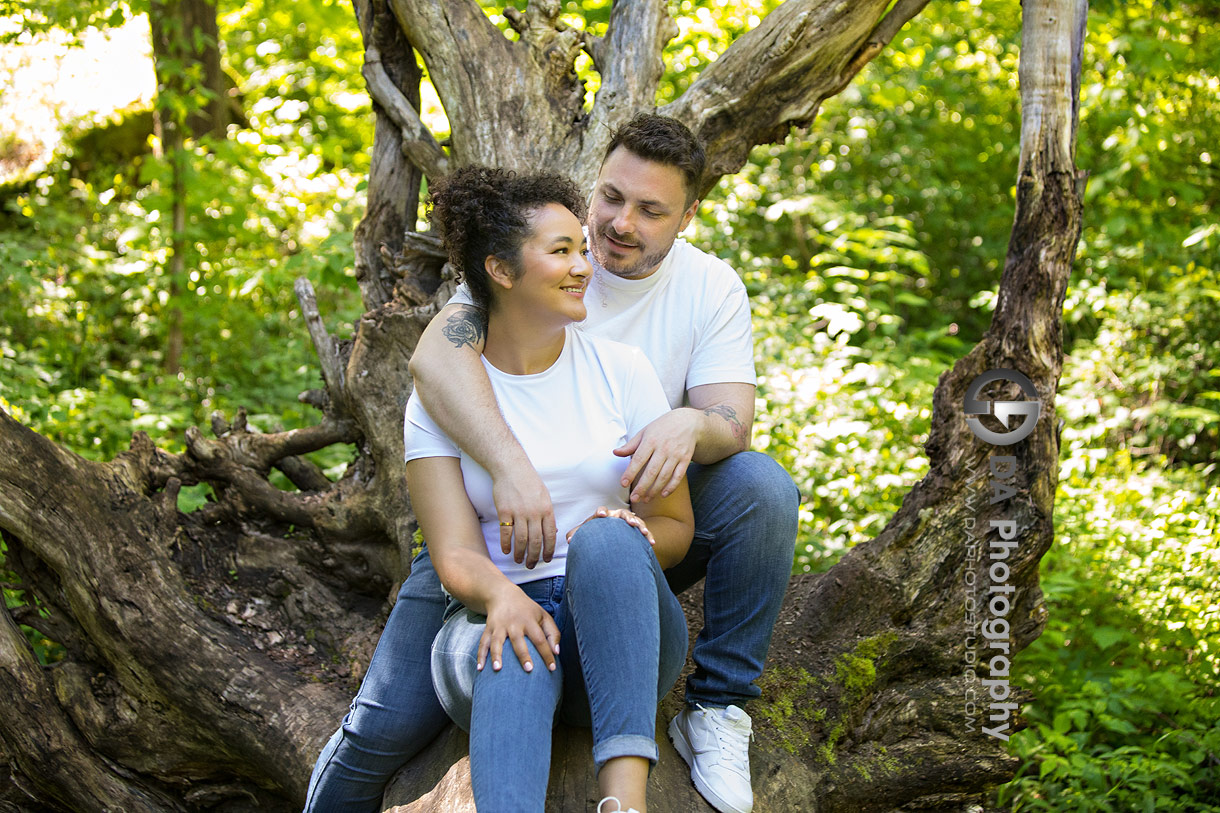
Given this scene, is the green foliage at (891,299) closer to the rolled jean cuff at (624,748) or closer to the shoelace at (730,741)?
the shoelace at (730,741)

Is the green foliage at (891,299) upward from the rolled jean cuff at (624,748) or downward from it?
upward

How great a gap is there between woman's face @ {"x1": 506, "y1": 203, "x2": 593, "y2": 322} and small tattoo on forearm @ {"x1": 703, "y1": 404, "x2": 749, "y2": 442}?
17.9 inches

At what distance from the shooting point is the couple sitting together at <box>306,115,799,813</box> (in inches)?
77.3

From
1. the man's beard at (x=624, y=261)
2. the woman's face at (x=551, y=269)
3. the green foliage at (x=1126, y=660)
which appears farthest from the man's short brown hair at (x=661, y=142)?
the green foliage at (x=1126, y=660)

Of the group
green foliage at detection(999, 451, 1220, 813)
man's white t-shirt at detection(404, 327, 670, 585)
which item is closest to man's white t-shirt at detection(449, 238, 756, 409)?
man's white t-shirt at detection(404, 327, 670, 585)

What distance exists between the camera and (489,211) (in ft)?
7.61

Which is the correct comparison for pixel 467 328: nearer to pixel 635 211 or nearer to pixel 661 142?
pixel 635 211

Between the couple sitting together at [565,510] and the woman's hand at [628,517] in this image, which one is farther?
the woman's hand at [628,517]

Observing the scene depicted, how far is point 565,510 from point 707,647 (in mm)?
523

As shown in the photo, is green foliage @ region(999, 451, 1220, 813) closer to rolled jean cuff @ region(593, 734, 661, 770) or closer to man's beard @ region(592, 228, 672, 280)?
rolled jean cuff @ region(593, 734, 661, 770)

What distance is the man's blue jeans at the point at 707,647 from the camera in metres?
2.27

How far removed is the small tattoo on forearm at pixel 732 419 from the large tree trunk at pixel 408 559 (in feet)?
2.54

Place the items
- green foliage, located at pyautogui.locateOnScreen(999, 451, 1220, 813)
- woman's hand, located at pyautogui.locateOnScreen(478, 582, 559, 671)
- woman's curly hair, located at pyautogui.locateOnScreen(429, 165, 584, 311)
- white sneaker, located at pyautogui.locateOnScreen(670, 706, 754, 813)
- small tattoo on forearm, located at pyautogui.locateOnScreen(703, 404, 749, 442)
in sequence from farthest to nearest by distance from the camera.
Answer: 1. green foliage, located at pyautogui.locateOnScreen(999, 451, 1220, 813)
2. small tattoo on forearm, located at pyautogui.locateOnScreen(703, 404, 749, 442)
3. woman's curly hair, located at pyautogui.locateOnScreen(429, 165, 584, 311)
4. white sneaker, located at pyautogui.locateOnScreen(670, 706, 754, 813)
5. woman's hand, located at pyautogui.locateOnScreen(478, 582, 559, 671)

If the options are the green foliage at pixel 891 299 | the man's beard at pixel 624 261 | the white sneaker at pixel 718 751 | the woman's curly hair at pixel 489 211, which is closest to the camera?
the white sneaker at pixel 718 751
